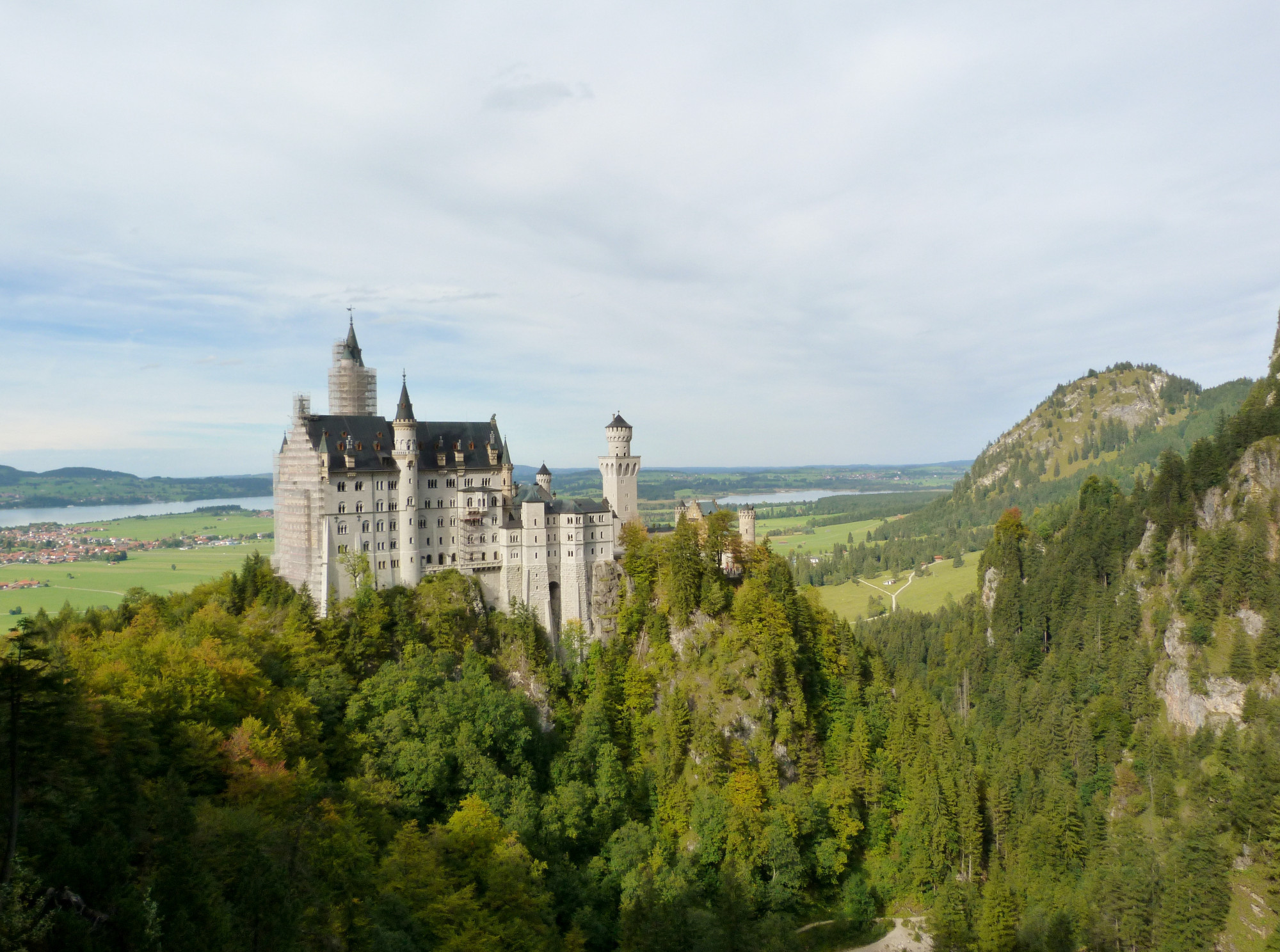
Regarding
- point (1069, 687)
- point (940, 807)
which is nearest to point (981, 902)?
point (940, 807)

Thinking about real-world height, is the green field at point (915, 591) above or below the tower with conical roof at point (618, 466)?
below

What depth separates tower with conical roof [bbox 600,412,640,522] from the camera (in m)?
78.7

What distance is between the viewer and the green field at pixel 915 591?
168m

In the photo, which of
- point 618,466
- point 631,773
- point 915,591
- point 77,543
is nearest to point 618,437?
point 618,466

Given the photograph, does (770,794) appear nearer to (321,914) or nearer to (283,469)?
(321,914)

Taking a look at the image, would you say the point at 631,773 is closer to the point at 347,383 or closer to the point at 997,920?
the point at 997,920

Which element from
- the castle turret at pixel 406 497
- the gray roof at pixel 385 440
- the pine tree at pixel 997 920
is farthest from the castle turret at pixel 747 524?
the pine tree at pixel 997 920

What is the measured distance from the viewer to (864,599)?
587ft

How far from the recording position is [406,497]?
70.2 meters

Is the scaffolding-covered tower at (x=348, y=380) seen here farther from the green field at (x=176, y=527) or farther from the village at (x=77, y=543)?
the green field at (x=176, y=527)

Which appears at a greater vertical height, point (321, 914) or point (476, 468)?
point (476, 468)

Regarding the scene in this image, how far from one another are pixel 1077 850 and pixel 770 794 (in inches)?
1212

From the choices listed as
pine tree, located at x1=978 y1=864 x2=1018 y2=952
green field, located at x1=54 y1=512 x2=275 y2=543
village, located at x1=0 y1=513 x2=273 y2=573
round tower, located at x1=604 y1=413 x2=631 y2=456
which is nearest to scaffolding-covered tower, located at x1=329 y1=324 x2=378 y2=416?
round tower, located at x1=604 y1=413 x2=631 y2=456

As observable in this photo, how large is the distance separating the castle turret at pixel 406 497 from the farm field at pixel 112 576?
124ft
